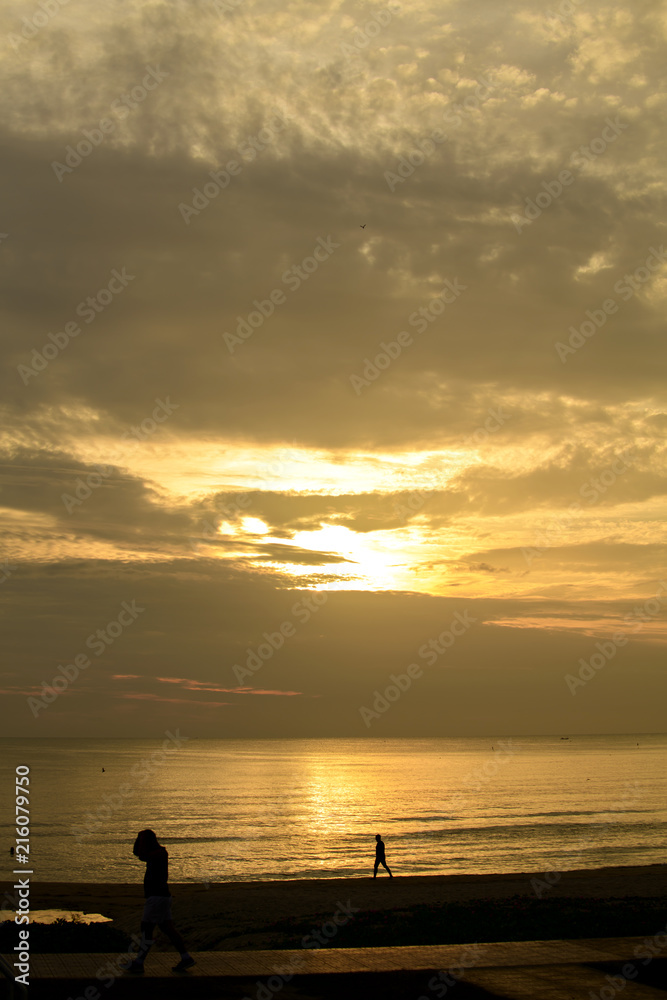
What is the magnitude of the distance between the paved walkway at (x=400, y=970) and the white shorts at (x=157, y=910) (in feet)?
1.93

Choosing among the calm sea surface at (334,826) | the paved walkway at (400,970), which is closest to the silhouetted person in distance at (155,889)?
the paved walkway at (400,970)

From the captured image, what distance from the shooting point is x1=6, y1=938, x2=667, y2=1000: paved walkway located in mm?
10031

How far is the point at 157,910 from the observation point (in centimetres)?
1138

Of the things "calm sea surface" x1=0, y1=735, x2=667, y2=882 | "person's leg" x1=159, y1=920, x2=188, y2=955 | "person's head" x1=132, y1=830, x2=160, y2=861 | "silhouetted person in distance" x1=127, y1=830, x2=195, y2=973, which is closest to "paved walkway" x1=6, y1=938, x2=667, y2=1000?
"person's leg" x1=159, y1=920, x2=188, y2=955

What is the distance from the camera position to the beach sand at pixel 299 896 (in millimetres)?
24656

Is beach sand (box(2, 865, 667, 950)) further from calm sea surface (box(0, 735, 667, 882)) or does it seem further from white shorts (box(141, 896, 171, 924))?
white shorts (box(141, 896, 171, 924))

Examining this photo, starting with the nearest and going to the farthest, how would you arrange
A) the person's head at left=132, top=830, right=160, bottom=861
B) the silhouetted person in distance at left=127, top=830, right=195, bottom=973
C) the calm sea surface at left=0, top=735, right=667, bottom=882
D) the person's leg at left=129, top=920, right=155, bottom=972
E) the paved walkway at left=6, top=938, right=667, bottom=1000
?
1. the paved walkway at left=6, top=938, right=667, bottom=1000
2. the person's leg at left=129, top=920, right=155, bottom=972
3. the silhouetted person in distance at left=127, top=830, right=195, bottom=973
4. the person's head at left=132, top=830, right=160, bottom=861
5. the calm sea surface at left=0, top=735, right=667, bottom=882

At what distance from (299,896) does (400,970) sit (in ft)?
82.0

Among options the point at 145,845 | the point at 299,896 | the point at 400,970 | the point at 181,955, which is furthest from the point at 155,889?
the point at 299,896

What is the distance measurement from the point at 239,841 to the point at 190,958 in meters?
52.0

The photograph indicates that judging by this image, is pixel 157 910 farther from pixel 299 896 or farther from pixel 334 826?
pixel 334 826

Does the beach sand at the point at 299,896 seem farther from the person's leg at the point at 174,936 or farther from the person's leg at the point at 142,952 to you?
the person's leg at the point at 142,952

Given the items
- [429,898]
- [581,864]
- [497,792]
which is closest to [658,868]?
[581,864]

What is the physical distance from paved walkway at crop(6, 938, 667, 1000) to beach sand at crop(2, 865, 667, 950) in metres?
9.66
